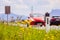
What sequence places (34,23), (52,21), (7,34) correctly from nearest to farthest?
(7,34)
(34,23)
(52,21)

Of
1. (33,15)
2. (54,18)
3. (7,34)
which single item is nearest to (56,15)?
(54,18)

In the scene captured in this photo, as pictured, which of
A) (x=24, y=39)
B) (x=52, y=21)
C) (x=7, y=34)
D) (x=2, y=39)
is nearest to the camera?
(x=24, y=39)

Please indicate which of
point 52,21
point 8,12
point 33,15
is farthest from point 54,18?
point 8,12

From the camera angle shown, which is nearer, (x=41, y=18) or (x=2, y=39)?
(x=2, y=39)

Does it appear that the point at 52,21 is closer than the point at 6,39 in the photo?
No

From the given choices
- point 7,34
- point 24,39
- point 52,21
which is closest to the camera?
point 24,39

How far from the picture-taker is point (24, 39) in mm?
4910

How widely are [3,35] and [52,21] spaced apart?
354 inches

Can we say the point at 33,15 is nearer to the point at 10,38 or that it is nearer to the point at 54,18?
the point at 54,18

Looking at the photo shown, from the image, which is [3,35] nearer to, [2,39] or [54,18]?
[2,39]

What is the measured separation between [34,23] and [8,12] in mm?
1823

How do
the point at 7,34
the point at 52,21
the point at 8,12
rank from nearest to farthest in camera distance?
1. the point at 7,34
2. the point at 8,12
3. the point at 52,21

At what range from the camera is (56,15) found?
15070 millimetres

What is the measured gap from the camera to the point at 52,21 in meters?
14.3
